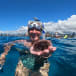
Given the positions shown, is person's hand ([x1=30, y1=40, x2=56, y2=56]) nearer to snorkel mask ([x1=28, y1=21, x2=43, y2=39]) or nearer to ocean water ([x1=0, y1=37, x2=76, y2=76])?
snorkel mask ([x1=28, y1=21, x2=43, y2=39])

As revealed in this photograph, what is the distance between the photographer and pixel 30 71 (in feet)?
17.8

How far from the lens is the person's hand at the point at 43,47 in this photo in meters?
2.83

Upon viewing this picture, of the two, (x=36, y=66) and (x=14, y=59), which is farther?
(x=14, y=59)

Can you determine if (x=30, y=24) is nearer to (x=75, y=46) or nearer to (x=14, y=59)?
(x=75, y=46)

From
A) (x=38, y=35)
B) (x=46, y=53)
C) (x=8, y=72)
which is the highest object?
(x=38, y=35)

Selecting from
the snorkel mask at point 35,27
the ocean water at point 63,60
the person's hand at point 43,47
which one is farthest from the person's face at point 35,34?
the ocean water at point 63,60

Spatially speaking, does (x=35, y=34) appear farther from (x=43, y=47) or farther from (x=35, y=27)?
(x=43, y=47)

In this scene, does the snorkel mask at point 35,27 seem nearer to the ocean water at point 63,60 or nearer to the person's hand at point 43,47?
the person's hand at point 43,47

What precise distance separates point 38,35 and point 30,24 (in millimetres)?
633

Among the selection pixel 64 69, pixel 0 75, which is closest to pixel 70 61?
pixel 64 69

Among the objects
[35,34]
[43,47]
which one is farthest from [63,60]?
[43,47]

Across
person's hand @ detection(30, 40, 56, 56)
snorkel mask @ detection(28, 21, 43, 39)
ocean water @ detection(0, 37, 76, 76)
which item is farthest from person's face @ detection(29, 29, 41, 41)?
ocean water @ detection(0, 37, 76, 76)

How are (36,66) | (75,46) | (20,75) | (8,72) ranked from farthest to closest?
(8,72) → (75,46) → (20,75) → (36,66)

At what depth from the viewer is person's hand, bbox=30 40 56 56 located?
283cm
